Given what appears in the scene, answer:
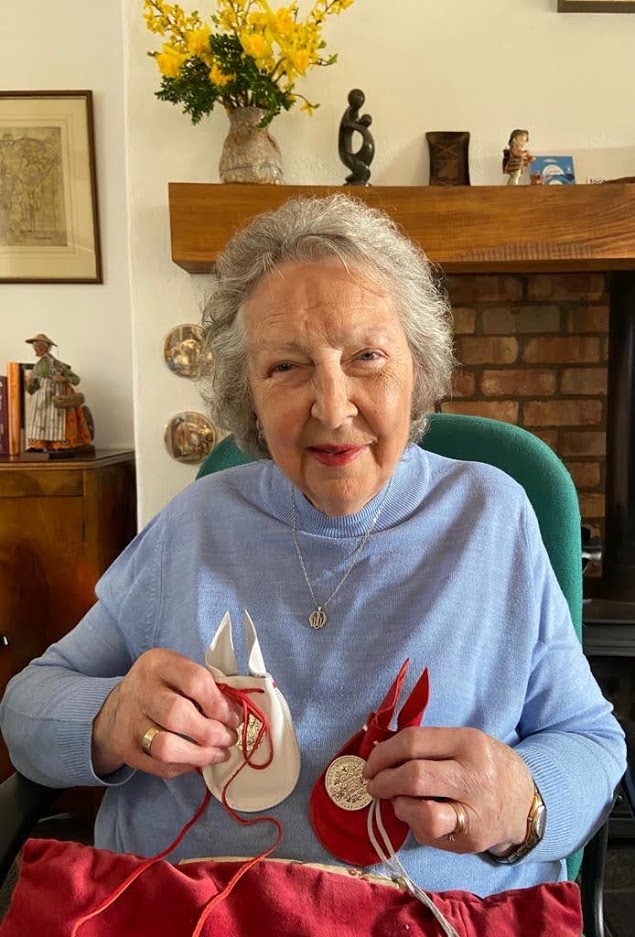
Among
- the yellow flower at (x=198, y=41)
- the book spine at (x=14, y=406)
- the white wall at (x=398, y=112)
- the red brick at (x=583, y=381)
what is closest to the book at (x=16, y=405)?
the book spine at (x=14, y=406)

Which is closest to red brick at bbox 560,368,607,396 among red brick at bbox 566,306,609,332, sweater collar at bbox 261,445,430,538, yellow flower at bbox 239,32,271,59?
red brick at bbox 566,306,609,332

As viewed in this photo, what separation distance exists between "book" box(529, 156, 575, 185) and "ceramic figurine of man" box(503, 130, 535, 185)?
0.06 metres

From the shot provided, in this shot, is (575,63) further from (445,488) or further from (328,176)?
(445,488)

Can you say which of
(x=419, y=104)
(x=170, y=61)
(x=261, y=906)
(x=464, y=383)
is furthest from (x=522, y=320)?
(x=261, y=906)

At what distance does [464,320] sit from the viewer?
2145 mm

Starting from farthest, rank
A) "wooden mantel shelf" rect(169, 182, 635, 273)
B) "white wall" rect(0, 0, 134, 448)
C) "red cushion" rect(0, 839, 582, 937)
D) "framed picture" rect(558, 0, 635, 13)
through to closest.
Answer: "white wall" rect(0, 0, 134, 448) < "framed picture" rect(558, 0, 635, 13) < "wooden mantel shelf" rect(169, 182, 635, 273) < "red cushion" rect(0, 839, 582, 937)

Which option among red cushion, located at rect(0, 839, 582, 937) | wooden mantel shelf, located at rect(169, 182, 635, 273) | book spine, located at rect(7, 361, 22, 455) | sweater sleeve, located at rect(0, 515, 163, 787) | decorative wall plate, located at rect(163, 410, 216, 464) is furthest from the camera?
book spine, located at rect(7, 361, 22, 455)

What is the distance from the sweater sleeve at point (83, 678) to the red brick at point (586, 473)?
1.48m

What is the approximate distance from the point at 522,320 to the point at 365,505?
1.35 meters

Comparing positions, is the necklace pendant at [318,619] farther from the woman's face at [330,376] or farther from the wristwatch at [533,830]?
the wristwatch at [533,830]

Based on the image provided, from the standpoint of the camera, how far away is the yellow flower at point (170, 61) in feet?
5.40

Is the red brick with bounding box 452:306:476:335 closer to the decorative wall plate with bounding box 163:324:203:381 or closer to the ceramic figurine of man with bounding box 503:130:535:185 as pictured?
the ceramic figurine of man with bounding box 503:130:535:185

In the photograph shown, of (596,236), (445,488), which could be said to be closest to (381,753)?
(445,488)

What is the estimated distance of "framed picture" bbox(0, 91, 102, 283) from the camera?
248cm
